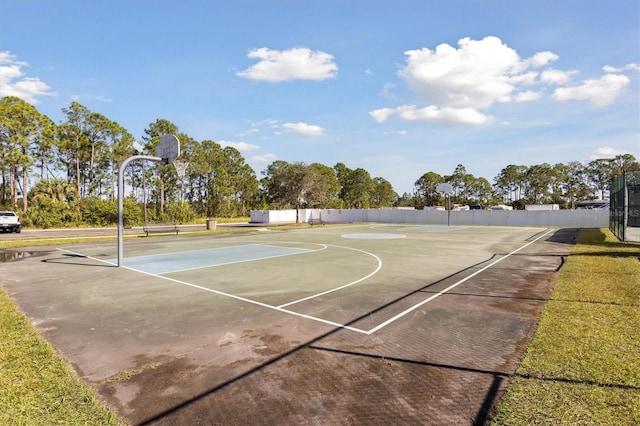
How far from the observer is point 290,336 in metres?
5.52

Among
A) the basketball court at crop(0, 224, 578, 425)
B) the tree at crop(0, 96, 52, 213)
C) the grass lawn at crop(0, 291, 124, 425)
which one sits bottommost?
the basketball court at crop(0, 224, 578, 425)

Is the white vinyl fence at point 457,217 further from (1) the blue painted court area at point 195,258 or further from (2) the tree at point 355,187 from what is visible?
(1) the blue painted court area at point 195,258

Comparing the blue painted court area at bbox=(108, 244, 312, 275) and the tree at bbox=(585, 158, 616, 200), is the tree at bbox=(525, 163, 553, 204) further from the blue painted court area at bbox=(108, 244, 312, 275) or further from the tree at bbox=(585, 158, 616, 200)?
the blue painted court area at bbox=(108, 244, 312, 275)

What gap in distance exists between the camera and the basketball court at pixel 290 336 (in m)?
3.59

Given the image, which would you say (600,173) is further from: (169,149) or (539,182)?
(169,149)

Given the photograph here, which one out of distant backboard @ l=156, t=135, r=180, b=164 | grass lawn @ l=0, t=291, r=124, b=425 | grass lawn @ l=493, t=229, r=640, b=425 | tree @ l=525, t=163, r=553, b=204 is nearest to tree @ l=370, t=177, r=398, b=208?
tree @ l=525, t=163, r=553, b=204

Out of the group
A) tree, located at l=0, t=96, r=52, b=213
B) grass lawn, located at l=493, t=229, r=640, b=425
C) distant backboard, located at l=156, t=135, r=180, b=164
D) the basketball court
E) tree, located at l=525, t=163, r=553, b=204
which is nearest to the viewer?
grass lawn, located at l=493, t=229, r=640, b=425

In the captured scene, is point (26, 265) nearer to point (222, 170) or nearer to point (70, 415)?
point (70, 415)

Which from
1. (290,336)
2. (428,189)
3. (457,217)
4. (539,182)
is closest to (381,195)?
(428,189)

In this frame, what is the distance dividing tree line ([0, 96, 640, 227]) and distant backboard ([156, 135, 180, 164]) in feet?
92.9

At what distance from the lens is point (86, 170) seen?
4578cm

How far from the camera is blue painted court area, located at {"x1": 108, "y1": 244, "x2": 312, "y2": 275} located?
1191cm

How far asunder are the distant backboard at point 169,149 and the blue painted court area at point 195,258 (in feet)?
12.4

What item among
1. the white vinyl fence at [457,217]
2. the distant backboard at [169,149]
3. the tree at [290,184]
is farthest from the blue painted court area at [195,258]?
the tree at [290,184]
